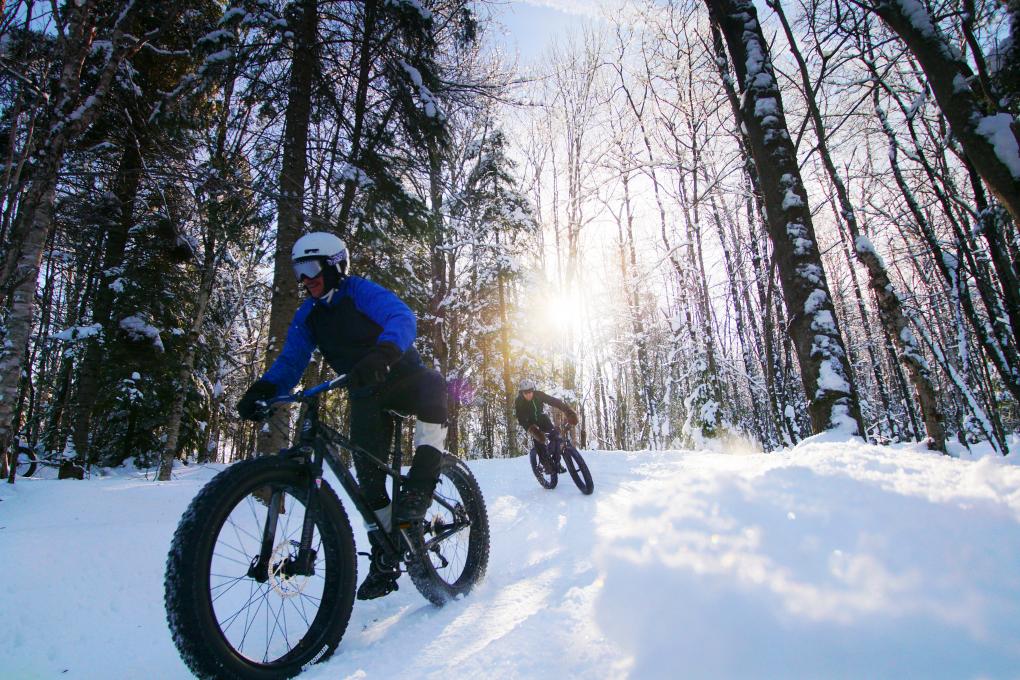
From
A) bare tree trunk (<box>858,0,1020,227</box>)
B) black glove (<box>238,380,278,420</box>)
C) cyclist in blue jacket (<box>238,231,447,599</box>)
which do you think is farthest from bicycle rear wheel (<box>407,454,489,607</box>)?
bare tree trunk (<box>858,0,1020,227</box>)

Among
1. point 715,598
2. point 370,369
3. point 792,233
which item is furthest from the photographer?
point 792,233

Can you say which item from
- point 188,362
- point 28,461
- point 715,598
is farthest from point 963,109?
point 28,461

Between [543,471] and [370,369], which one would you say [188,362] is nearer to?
[543,471]

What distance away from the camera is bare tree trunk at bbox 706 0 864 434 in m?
5.00

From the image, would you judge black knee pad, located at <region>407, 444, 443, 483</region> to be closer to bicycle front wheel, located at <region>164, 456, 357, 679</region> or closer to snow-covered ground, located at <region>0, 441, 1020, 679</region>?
bicycle front wheel, located at <region>164, 456, 357, 679</region>

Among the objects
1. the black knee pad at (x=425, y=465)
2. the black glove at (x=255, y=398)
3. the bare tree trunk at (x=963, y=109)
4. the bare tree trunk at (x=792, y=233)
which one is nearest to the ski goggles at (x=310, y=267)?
the black glove at (x=255, y=398)

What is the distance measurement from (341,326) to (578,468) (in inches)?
210

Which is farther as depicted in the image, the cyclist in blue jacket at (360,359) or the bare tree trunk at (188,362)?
the bare tree trunk at (188,362)

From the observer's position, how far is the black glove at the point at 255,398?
2373mm

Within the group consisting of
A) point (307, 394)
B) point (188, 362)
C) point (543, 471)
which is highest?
point (188, 362)

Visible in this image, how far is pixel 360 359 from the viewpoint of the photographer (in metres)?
2.71

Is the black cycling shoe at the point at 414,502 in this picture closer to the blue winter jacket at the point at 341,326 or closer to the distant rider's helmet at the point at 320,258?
the blue winter jacket at the point at 341,326

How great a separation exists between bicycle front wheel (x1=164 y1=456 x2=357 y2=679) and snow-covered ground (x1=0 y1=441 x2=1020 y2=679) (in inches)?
10.0

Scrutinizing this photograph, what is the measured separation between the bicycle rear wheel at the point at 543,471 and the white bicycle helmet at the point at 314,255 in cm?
565
